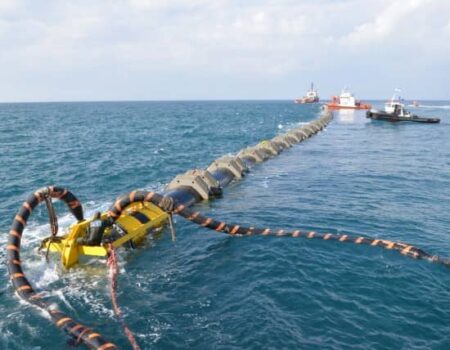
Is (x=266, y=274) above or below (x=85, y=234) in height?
below

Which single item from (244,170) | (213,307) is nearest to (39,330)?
(213,307)

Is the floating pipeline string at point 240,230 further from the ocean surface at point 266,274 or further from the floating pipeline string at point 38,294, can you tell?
the floating pipeline string at point 38,294

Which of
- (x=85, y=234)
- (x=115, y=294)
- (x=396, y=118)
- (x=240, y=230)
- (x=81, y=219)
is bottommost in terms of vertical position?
(x=115, y=294)

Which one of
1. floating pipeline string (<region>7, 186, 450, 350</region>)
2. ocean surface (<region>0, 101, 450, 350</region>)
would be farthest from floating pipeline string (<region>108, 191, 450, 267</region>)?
ocean surface (<region>0, 101, 450, 350</region>)

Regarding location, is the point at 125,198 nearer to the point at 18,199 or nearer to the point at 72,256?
the point at 72,256

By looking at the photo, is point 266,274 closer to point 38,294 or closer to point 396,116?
point 38,294

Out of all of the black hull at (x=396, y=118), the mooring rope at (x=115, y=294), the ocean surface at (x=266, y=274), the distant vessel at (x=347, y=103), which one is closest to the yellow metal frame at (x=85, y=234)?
the mooring rope at (x=115, y=294)

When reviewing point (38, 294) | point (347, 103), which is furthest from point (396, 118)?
point (38, 294)
